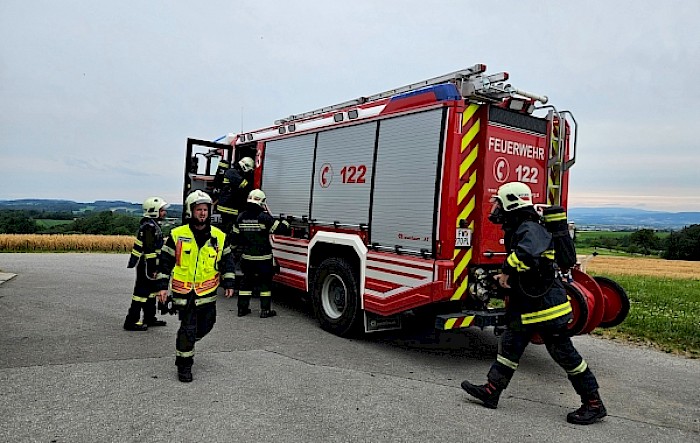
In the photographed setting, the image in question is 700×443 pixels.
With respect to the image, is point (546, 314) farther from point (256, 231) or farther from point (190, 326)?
point (256, 231)

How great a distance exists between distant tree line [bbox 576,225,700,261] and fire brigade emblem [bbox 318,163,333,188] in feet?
159

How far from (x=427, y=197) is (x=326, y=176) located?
2020 millimetres

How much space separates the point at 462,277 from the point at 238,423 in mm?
2741

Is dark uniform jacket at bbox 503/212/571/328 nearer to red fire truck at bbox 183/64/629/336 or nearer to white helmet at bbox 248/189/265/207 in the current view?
red fire truck at bbox 183/64/629/336

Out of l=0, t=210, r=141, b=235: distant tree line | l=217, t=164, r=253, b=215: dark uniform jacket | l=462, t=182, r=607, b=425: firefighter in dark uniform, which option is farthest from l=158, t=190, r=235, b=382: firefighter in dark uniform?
l=0, t=210, r=141, b=235: distant tree line

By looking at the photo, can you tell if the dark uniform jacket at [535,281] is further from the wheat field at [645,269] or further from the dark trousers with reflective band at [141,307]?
the wheat field at [645,269]

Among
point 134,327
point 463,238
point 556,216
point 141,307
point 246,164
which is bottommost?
point 134,327

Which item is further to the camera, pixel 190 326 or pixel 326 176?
pixel 326 176

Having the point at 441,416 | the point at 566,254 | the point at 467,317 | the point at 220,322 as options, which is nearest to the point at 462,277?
the point at 467,317

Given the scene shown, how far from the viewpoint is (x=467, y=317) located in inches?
218

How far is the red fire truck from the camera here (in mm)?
5586

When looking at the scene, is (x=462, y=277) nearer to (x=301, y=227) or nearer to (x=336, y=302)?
(x=336, y=302)

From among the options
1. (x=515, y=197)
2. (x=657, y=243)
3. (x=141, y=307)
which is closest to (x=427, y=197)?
(x=515, y=197)

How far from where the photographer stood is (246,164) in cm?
905
